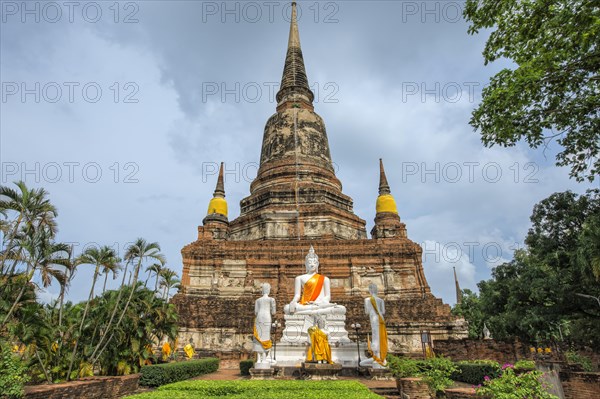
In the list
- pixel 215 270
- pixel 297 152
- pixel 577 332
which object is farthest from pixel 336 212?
pixel 577 332

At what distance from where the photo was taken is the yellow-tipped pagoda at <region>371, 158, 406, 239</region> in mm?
28281

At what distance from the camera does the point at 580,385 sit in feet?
34.4

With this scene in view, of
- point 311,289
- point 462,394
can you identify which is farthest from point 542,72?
point 311,289

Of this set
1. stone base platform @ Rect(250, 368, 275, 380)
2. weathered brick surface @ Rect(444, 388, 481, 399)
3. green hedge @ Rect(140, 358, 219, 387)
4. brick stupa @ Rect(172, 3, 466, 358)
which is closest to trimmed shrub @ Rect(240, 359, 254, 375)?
green hedge @ Rect(140, 358, 219, 387)

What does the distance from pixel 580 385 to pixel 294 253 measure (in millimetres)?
17104

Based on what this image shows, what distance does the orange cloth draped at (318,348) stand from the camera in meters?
12.8

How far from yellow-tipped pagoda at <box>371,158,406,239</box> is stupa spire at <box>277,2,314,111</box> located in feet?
36.0

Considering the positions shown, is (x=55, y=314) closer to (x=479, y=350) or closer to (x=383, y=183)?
(x=479, y=350)

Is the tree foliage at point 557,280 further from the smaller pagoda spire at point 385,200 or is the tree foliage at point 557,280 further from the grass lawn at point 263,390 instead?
the grass lawn at point 263,390

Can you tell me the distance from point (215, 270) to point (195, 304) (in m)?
3.20

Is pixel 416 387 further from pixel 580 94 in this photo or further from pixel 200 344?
pixel 200 344

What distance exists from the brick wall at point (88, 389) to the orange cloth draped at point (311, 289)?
7016mm

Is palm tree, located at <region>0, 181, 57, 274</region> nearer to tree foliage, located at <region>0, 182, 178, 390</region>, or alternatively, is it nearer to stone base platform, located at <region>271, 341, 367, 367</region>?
tree foliage, located at <region>0, 182, 178, 390</region>

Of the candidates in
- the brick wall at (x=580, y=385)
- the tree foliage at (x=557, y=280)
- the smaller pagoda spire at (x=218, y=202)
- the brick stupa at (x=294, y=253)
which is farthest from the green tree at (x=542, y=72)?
the smaller pagoda spire at (x=218, y=202)
